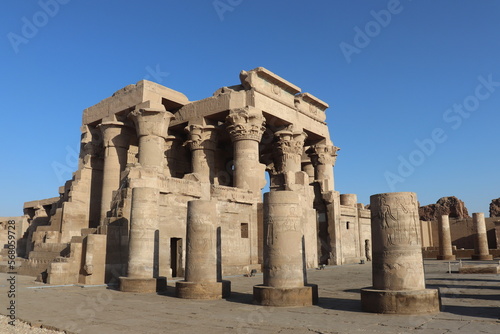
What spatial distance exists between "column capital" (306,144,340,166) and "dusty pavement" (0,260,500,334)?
19547 mm

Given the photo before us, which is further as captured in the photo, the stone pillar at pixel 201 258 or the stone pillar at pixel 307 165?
the stone pillar at pixel 307 165

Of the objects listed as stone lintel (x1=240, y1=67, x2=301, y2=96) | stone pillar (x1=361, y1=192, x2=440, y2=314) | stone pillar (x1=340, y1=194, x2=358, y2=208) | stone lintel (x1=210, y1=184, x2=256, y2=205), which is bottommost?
stone pillar (x1=361, y1=192, x2=440, y2=314)

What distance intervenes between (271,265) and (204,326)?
2.81m

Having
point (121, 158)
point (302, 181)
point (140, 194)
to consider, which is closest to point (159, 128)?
point (121, 158)

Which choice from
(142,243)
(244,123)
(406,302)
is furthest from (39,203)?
(406,302)

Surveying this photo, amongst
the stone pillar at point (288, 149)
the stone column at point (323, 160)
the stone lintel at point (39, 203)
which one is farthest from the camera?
the stone column at point (323, 160)

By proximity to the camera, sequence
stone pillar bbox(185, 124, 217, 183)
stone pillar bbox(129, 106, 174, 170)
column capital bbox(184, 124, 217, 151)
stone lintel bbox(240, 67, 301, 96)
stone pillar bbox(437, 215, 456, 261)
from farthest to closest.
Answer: stone pillar bbox(437, 215, 456, 261)
column capital bbox(184, 124, 217, 151)
stone pillar bbox(185, 124, 217, 183)
stone lintel bbox(240, 67, 301, 96)
stone pillar bbox(129, 106, 174, 170)

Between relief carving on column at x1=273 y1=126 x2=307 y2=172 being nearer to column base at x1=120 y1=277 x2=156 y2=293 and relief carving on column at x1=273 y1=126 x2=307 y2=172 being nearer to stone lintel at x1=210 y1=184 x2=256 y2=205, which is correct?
stone lintel at x1=210 y1=184 x2=256 y2=205

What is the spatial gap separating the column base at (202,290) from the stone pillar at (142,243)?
1.84 metres

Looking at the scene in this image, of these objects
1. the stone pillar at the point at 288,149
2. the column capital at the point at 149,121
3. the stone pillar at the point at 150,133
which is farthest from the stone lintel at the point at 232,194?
the stone pillar at the point at 288,149

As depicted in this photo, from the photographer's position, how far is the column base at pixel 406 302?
7469 mm

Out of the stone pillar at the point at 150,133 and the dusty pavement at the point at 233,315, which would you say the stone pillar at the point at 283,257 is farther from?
the stone pillar at the point at 150,133

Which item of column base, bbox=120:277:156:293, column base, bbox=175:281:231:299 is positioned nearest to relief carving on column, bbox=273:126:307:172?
column base, bbox=120:277:156:293

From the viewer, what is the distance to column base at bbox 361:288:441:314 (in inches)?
294
